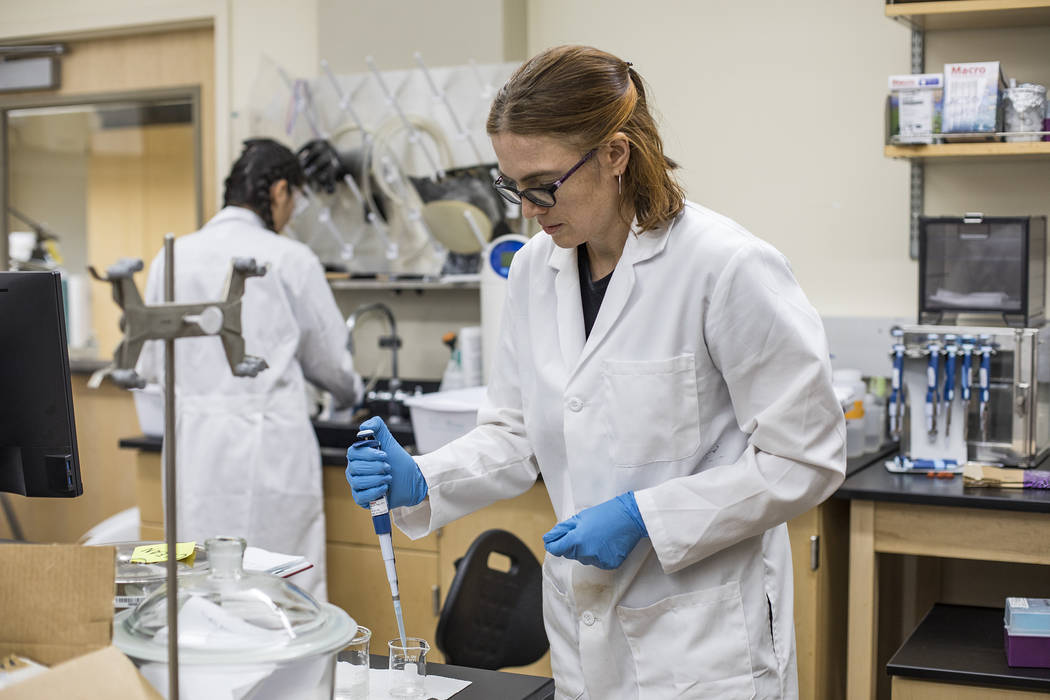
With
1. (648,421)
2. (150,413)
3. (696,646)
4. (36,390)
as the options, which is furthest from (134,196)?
(696,646)

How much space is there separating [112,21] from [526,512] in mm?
2476

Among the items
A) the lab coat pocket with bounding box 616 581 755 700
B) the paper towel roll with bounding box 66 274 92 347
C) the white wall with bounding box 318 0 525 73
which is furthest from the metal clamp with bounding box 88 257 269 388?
the paper towel roll with bounding box 66 274 92 347

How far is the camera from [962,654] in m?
2.06

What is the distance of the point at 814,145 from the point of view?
2973 millimetres

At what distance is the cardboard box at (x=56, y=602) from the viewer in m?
0.91

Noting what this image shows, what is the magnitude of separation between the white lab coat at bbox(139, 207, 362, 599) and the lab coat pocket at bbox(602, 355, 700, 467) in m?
1.40

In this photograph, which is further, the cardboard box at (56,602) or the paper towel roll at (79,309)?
the paper towel roll at (79,309)

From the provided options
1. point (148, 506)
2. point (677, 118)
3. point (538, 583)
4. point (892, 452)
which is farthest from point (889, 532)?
point (148, 506)

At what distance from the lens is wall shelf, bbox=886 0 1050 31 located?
246 centimetres

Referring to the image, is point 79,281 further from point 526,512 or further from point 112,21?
point 526,512

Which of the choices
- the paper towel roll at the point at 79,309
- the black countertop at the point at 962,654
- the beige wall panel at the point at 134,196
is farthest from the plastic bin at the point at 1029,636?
the paper towel roll at the point at 79,309

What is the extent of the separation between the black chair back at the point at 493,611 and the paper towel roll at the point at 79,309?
2.84 metres

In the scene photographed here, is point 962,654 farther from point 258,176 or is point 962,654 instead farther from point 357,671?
point 258,176

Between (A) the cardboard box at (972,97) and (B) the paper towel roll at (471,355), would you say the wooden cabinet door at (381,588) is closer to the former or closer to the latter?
(B) the paper towel roll at (471,355)
